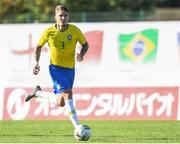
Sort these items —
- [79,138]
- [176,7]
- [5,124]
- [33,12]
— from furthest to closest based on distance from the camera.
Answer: [176,7]
[33,12]
[5,124]
[79,138]

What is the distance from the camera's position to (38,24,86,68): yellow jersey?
1502 centimetres

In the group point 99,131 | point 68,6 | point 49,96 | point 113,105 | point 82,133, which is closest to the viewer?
point 82,133

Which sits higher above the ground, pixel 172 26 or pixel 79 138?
pixel 172 26

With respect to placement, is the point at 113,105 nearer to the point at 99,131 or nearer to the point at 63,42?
the point at 99,131

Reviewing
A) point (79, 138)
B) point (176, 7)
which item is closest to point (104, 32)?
point (79, 138)

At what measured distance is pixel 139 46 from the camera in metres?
19.8

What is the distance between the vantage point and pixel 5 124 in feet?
60.9

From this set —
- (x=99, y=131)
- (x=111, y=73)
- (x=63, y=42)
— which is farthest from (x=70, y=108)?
(x=111, y=73)

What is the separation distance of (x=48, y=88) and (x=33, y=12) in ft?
70.4

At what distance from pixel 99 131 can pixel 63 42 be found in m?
2.34

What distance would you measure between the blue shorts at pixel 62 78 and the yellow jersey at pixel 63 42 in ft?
0.26

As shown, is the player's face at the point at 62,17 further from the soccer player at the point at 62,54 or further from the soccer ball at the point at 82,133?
the soccer ball at the point at 82,133

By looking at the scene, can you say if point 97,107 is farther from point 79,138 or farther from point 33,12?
point 33,12

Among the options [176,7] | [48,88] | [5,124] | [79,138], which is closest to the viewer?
[79,138]
